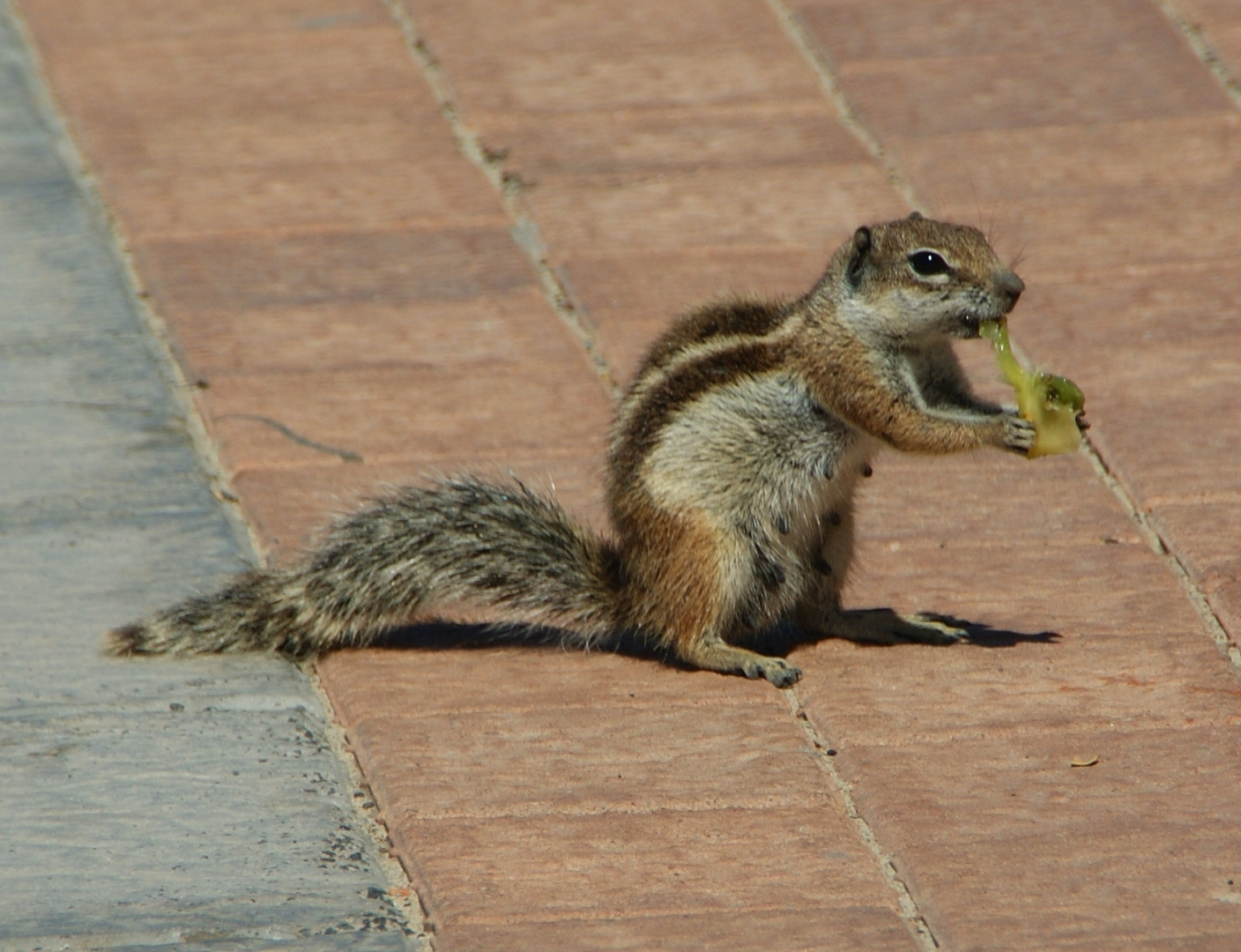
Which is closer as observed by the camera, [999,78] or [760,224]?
[760,224]

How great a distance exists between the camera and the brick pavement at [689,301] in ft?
11.9

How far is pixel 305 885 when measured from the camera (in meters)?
3.55

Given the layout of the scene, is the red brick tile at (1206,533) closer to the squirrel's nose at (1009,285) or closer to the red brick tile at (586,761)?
the squirrel's nose at (1009,285)

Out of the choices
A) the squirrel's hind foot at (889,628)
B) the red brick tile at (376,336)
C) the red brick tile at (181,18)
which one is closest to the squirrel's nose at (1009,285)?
the squirrel's hind foot at (889,628)

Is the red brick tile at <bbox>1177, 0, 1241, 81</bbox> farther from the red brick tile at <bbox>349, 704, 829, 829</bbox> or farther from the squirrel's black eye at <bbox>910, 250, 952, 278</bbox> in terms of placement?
the red brick tile at <bbox>349, 704, 829, 829</bbox>

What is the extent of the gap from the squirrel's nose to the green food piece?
0.25 ft

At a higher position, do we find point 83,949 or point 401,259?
point 83,949

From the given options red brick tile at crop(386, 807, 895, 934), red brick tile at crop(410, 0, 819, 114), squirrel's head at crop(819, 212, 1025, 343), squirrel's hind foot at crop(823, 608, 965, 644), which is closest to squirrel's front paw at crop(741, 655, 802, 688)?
squirrel's hind foot at crop(823, 608, 965, 644)

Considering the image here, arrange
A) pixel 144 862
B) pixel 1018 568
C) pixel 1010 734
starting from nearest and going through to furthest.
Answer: pixel 144 862 < pixel 1010 734 < pixel 1018 568

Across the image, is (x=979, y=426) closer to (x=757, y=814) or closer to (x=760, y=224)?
(x=757, y=814)

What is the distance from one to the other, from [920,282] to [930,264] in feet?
0.14

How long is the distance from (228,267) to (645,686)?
91.3 inches

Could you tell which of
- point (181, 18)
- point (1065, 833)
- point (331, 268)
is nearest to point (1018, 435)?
point (1065, 833)

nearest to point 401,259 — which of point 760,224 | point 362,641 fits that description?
point 760,224
